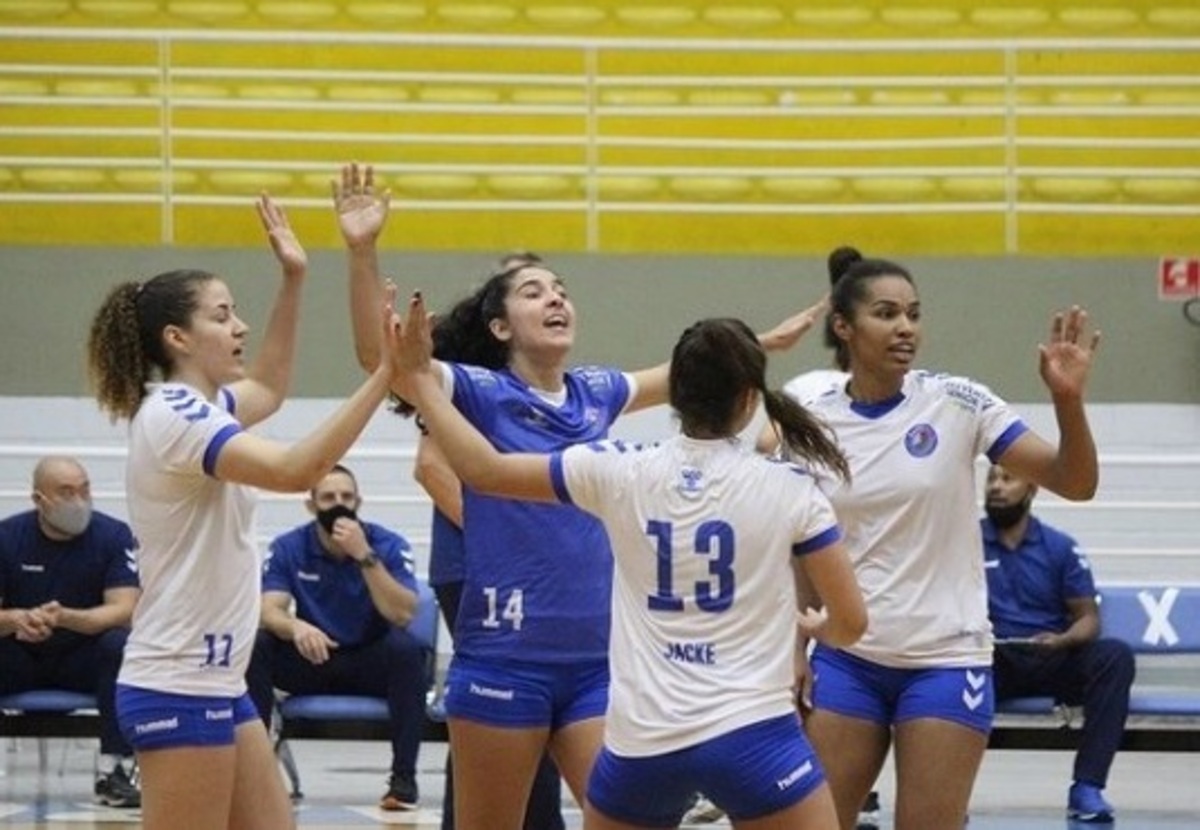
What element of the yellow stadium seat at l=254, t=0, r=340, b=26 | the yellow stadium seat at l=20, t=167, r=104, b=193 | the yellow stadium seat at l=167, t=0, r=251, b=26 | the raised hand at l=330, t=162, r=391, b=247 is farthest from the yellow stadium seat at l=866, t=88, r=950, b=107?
the raised hand at l=330, t=162, r=391, b=247

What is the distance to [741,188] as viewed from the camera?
1585cm

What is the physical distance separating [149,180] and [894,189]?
15.4 ft

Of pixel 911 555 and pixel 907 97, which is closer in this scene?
pixel 911 555

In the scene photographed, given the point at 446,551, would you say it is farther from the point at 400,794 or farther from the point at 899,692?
the point at 400,794

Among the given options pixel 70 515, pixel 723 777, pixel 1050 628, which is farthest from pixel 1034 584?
pixel 723 777

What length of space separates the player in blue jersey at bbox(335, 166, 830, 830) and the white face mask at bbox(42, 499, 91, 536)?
5111 millimetres

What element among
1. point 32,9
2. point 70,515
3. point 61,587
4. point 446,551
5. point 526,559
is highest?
point 32,9

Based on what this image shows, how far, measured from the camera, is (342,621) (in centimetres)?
1096

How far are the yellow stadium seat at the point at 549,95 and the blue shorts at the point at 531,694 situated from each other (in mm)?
10342

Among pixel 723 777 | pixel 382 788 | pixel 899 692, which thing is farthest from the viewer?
pixel 382 788

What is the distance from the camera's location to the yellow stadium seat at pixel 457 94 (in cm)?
1619

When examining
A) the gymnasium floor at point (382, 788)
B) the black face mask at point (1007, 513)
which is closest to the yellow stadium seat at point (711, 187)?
the gymnasium floor at point (382, 788)

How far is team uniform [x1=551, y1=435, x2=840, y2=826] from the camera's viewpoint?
4.86 m

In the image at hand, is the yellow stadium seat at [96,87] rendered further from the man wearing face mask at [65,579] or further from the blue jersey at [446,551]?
the blue jersey at [446,551]
